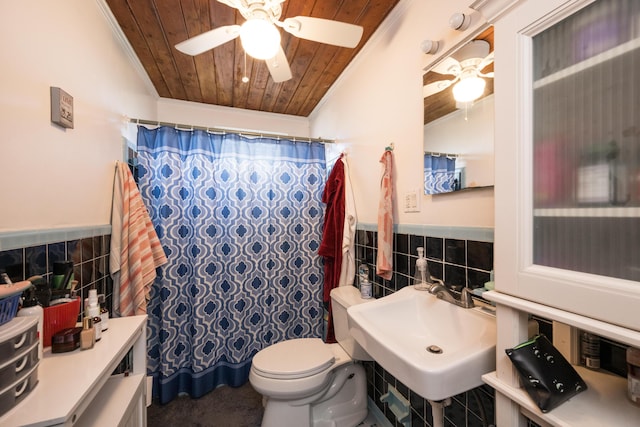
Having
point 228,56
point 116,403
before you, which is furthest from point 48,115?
point 228,56

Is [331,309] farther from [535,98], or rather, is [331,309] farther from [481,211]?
[535,98]

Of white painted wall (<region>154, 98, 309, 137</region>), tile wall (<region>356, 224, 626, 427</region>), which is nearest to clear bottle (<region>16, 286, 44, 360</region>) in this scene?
tile wall (<region>356, 224, 626, 427</region>)

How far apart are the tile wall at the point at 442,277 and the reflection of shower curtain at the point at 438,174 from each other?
213 mm

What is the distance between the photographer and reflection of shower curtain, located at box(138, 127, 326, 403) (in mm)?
1779

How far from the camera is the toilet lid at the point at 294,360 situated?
4.44ft

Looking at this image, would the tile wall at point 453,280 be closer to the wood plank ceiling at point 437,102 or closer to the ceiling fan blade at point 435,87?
the wood plank ceiling at point 437,102

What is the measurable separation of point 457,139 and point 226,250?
1.66 meters

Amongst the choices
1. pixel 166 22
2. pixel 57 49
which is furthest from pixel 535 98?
pixel 166 22

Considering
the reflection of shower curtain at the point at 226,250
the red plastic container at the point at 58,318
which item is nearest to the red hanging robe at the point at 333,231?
the reflection of shower curtain at the point at 226,250

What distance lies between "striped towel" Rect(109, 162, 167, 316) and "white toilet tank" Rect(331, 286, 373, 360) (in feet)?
3.66

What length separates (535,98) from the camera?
0.62 m

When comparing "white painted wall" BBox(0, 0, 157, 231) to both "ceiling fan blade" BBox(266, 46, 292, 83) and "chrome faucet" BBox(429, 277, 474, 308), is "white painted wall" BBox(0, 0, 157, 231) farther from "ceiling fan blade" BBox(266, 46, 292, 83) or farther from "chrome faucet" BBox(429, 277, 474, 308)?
"chrome faucet" BBox(429, 277, 474, 308)

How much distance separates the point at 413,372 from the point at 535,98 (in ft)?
2.45

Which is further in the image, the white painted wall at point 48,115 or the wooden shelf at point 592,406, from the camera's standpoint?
the white painted wall at point 48,115
